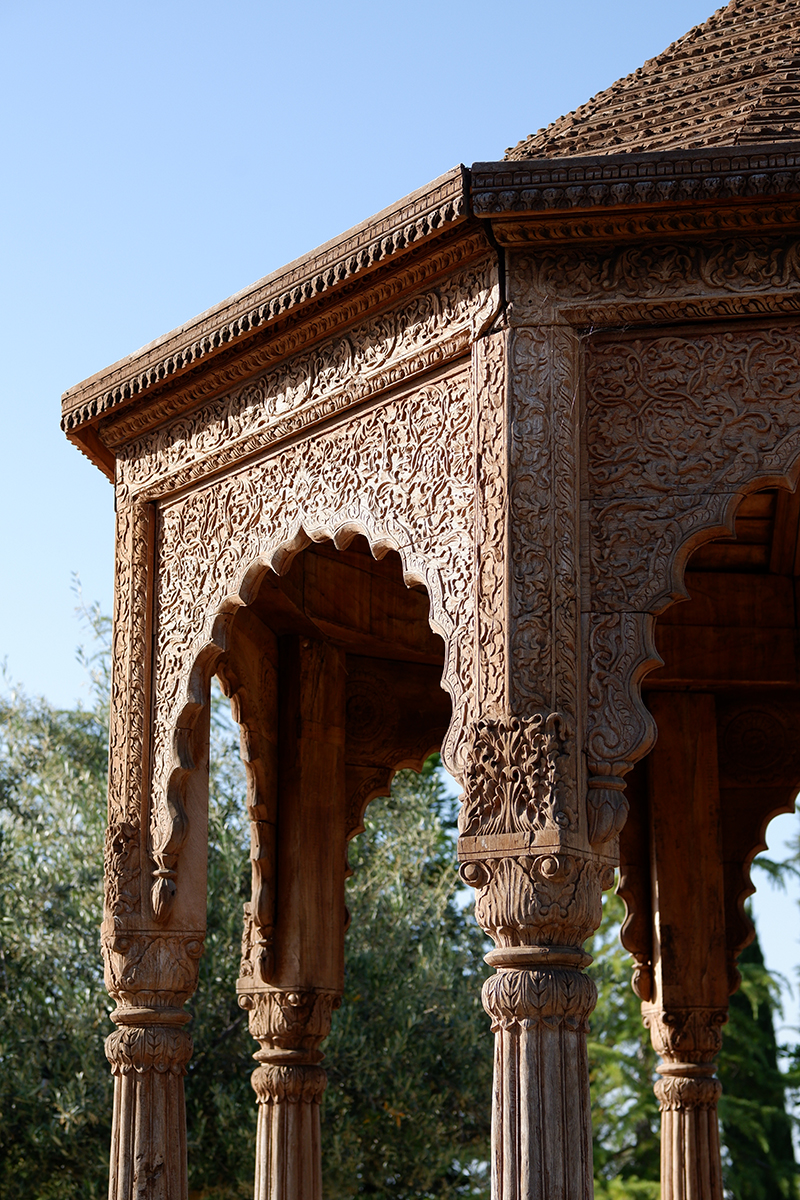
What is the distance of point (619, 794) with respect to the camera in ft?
15.5

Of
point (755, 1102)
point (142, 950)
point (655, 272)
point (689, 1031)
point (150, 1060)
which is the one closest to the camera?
point (655, 272)

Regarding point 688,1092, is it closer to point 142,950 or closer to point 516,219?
point 142,950

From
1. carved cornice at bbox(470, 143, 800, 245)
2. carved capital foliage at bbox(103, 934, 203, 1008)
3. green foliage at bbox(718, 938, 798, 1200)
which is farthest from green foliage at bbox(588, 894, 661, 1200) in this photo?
carved cornice at bbox(470, 143, 800, 245)

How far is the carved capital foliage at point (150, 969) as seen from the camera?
19.9 feet

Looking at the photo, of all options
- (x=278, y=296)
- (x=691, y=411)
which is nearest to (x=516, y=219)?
(x=691, y=411)

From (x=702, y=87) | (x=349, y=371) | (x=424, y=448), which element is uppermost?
(x=702, y=87)

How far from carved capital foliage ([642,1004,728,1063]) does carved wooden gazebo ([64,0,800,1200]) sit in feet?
0.07

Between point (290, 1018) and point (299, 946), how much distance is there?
34cm

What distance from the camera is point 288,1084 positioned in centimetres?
709

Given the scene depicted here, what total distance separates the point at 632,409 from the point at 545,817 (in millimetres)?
1445

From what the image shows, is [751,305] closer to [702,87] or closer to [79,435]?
[702,87]

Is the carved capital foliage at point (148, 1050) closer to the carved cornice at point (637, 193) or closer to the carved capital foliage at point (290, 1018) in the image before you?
the carved capital foliage at point (290, 1018)

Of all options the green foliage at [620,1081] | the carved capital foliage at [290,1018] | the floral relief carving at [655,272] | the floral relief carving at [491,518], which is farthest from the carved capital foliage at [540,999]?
the green foliage at [620,1081]

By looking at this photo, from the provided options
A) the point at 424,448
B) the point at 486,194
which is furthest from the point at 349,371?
the point at 486,194
